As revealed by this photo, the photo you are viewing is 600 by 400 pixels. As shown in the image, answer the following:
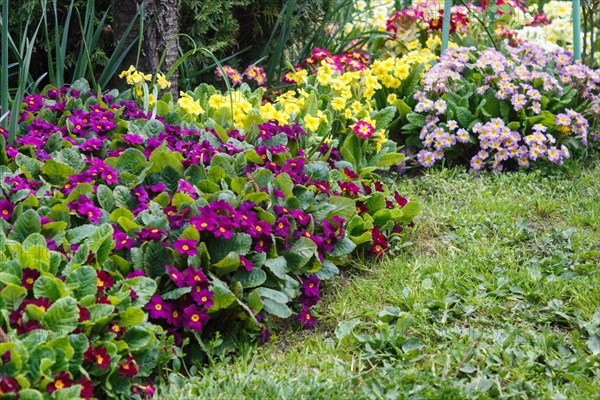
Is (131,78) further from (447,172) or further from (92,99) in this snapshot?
(447,172)

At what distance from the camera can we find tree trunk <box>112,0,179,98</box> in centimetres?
400

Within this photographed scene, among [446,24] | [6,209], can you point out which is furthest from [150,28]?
[446,24]

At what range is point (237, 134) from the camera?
3.52 metres

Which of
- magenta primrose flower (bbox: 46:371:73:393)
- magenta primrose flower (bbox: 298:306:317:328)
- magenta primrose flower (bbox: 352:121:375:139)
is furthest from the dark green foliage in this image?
magenta primrose flower (bbox: 46:371:73:393)

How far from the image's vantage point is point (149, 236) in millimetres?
2559

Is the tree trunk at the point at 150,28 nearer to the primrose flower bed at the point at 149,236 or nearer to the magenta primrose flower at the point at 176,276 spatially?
the primrose flower bed at the point at 149,236

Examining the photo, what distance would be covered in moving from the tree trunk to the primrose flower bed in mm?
523

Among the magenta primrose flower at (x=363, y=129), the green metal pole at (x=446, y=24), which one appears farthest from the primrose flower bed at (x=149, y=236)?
the green metal pole at (x=446, y=24)

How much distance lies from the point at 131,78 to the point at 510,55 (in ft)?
8.15

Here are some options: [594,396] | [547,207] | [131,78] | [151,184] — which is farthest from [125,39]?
[594,396]

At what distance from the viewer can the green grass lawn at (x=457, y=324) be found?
7.60 ft

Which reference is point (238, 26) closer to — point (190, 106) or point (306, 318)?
point (190, 106)

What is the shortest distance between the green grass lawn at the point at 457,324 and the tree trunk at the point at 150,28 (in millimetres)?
1665

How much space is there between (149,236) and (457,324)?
1.14 metres
